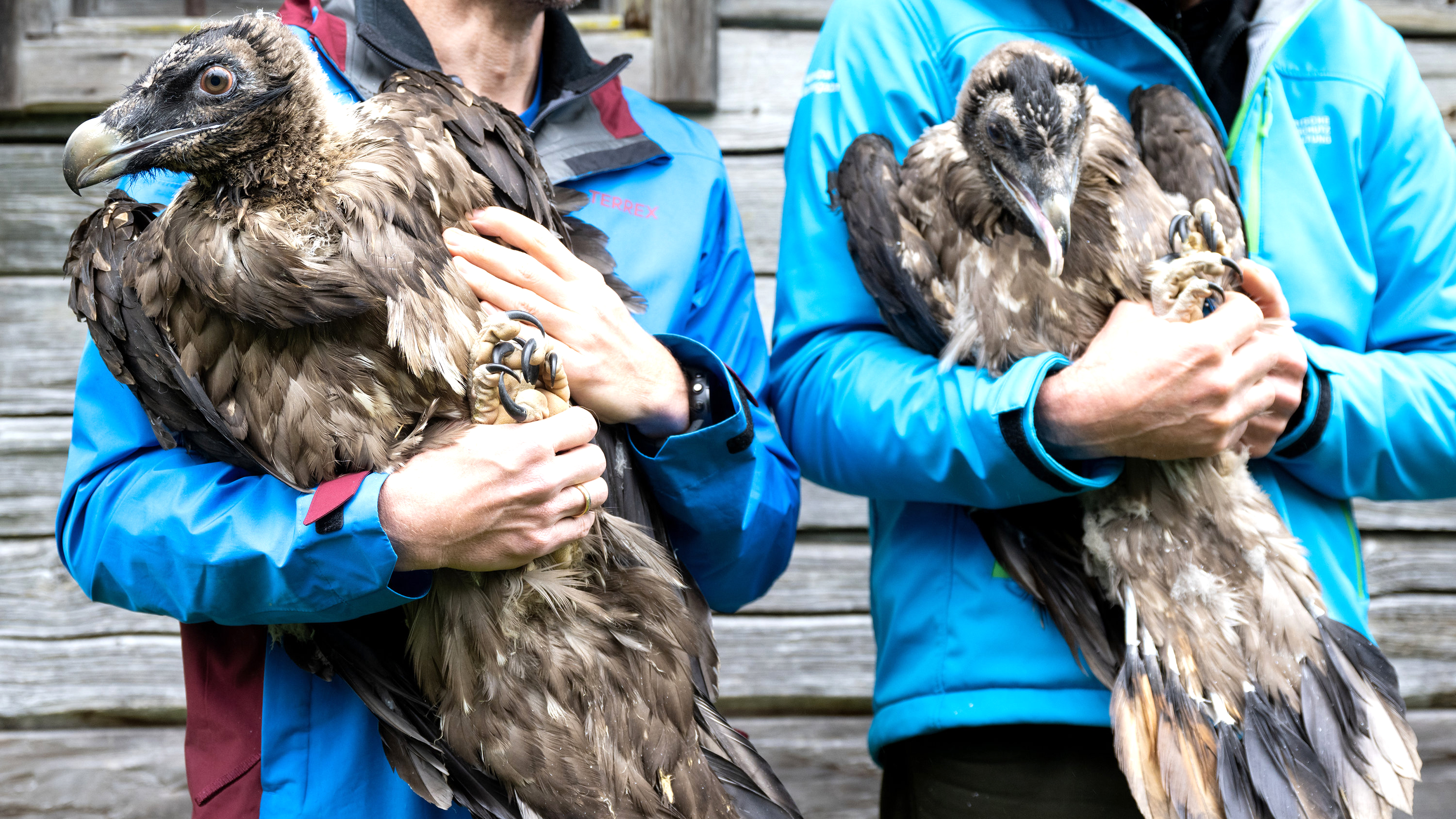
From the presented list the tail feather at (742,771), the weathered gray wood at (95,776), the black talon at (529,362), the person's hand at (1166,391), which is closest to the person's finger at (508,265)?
the black talon at (529,362)

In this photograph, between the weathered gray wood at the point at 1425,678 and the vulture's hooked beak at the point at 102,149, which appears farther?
the weathered gray wood at the point at 1425,678

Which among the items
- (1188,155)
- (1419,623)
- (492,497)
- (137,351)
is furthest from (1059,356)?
(1419,623)

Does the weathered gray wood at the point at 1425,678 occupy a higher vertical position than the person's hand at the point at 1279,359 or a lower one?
lower

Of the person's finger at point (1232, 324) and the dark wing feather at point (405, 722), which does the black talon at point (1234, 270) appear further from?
the dark wing feather at point (405, 722)

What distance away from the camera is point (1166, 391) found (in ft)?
5.46

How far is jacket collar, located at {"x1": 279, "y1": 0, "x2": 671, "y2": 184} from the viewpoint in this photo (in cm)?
192

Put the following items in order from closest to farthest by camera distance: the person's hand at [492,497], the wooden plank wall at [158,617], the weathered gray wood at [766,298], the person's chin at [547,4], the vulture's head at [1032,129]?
the person's hand at [492,497] → the vulture's head at [1032,129] → the person's chin at [547,4] → the wooden plank wall at [158,617] → the weathered gray wood at [766,298]

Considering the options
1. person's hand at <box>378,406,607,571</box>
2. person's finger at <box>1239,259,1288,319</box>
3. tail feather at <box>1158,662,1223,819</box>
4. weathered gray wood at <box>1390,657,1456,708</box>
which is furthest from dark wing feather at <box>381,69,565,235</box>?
weathered gray wood at <box>1390,657,1456,708</box>

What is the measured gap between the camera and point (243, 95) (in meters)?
1.63

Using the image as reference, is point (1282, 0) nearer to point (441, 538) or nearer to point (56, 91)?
point (441, 538)

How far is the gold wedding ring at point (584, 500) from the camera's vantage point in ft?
5.01

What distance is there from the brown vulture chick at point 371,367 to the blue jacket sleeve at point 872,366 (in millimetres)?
511

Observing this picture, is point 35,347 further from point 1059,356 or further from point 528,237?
point 1059,356

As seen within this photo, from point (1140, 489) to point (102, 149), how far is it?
1.87m
